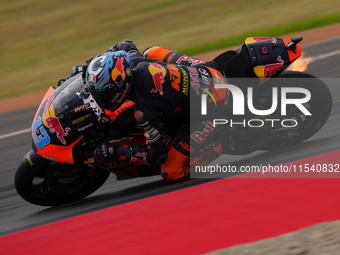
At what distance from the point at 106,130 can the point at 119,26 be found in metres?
9.56

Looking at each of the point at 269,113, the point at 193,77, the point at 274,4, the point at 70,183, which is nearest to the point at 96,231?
the point at 70,183

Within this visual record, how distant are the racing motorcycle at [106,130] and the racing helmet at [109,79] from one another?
253 mm

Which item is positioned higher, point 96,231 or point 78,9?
point 78,9

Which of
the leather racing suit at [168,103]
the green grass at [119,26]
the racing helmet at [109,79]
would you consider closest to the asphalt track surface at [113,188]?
the leather racing suit at [168,103]

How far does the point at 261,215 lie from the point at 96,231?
1.30m

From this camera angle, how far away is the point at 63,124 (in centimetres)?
361

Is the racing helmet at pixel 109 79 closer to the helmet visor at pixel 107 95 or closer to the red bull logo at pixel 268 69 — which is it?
the helmet visor at pixel 107 95

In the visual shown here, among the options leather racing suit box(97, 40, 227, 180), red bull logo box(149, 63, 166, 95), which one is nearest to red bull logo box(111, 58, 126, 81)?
leather racing suit box(97, 40, 227, 180)

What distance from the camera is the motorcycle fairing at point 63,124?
3611 mm

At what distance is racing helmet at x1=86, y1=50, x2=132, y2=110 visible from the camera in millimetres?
3352

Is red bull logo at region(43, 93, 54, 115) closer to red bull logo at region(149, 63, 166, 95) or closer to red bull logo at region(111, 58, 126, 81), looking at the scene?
red bull logo at region(111, 58, 126, 81)

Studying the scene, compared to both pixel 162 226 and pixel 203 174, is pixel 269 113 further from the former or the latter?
pixel 162 226

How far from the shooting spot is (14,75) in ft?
35.2

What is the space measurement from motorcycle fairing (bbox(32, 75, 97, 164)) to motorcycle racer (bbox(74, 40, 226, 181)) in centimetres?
22
